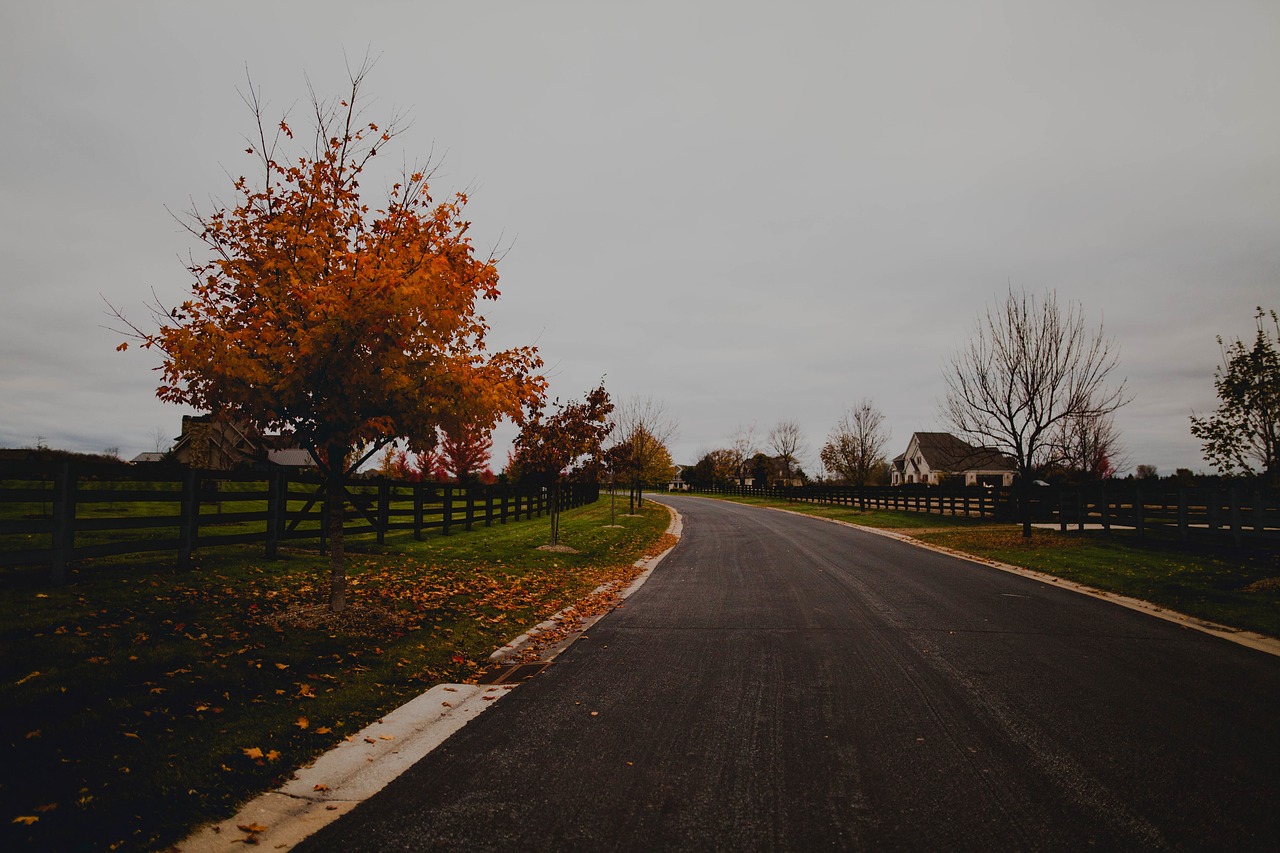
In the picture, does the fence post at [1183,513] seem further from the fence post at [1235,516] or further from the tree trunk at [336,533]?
the tree trunk at [336,533]

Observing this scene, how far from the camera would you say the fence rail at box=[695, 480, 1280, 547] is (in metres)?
13.3

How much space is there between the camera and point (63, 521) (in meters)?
7.67

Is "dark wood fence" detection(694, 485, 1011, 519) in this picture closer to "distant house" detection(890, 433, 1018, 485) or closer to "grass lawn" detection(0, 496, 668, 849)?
"grass lawn" detection(0, 496, 668, 849)

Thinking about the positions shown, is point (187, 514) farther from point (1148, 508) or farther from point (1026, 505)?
point (1148, 508)

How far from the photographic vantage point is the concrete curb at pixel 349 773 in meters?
3.05

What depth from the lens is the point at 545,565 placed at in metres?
13.3

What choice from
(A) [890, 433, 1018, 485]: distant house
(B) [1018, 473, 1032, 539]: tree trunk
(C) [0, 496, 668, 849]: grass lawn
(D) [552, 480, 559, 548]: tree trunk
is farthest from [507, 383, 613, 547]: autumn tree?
(A) [890, 433, 1018, 485]: distant house

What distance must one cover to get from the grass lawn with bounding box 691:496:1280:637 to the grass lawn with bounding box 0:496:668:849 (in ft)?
29.6

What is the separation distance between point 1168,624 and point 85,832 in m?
10.6

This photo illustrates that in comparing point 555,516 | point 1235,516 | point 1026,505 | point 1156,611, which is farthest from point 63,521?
point 1026,505

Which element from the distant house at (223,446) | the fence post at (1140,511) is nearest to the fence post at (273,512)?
the distant house at (223,446)

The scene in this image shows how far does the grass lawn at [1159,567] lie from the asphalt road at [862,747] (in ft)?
6.19

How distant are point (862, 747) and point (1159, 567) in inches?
476

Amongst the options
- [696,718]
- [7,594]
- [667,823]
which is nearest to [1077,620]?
[696,718]
